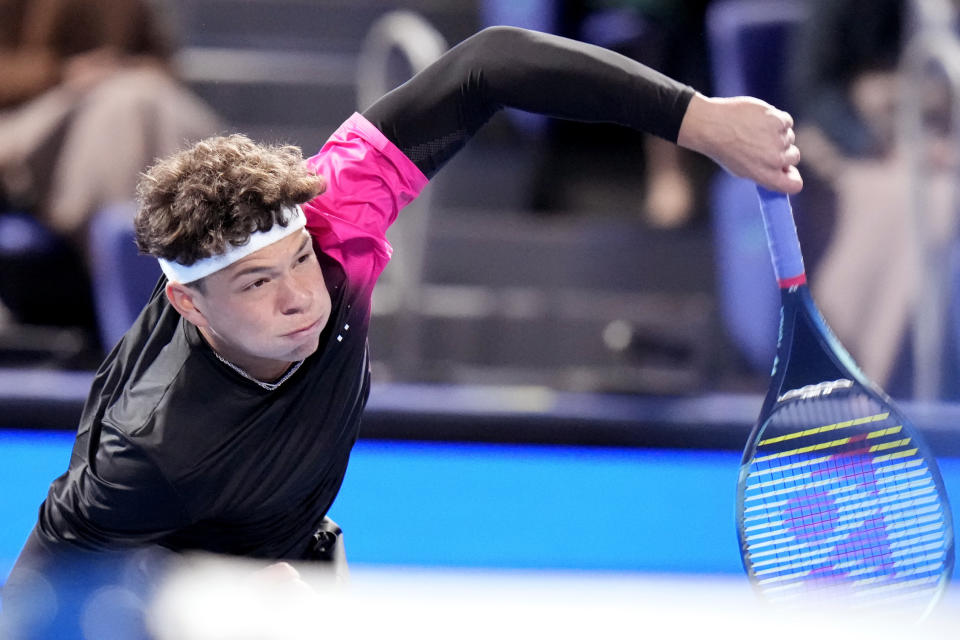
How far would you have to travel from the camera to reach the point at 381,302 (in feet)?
12.6

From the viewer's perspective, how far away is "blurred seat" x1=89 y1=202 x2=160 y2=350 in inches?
136

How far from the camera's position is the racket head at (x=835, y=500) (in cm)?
169

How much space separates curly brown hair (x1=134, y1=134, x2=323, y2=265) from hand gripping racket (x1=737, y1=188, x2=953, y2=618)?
0.64 m

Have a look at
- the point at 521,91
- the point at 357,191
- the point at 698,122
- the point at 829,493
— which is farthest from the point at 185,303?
the point at 829,493

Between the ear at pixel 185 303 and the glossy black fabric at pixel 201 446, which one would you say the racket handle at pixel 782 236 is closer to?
the glossy black fabric at pixel 201 446

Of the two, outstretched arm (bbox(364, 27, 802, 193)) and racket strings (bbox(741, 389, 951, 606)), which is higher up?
outstretched arm (bbox(364, 27, 802, 193))

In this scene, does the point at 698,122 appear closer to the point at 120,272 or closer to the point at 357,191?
the point at 357,191

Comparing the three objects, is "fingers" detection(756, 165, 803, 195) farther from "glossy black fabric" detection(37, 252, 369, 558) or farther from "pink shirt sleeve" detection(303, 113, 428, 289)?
"glossy black fabric" detection(37, 252, 369, 558)

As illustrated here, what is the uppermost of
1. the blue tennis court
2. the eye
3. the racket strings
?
the eye

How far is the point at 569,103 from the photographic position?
5.46ft

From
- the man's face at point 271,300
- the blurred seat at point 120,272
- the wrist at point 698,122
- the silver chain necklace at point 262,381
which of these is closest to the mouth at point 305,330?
the man's face at point 271,300

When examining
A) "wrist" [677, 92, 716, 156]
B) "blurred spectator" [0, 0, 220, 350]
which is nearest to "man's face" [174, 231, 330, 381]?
"wrist" [677, 92, 716, 156]

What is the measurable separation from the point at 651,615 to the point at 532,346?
319 cm

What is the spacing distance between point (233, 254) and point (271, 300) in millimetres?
74
